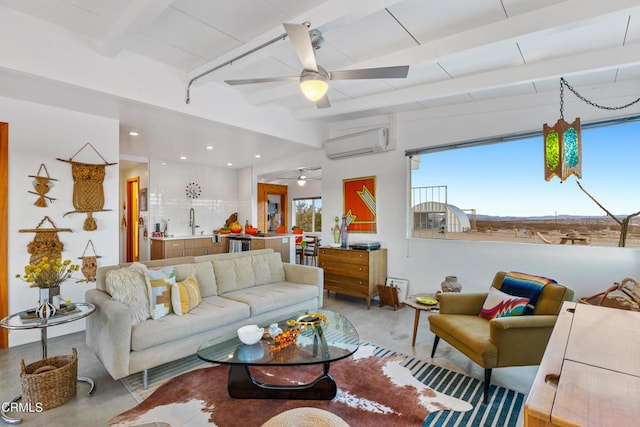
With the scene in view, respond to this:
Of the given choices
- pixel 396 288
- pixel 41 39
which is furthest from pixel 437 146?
pixel 41 39

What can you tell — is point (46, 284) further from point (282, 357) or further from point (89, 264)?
point (282, 357)

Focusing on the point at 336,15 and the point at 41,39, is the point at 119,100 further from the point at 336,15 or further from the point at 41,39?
the point at 336,15

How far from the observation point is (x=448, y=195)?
14.4 ft

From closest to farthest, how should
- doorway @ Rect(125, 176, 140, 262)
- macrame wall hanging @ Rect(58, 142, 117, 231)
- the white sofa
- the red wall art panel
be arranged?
the white sofa, macrame wall hanging @ Rect(58, 142, 117, 231), the red wall art panel, doorway @ Rect(125, 176, 140, 262)

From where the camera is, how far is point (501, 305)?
2631 mm

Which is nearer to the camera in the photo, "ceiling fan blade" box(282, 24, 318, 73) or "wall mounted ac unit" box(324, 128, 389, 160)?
"ceiling fan blade" box(282, 24, 318, 73)

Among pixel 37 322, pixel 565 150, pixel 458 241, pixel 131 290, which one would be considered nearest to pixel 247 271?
pixel 131 290

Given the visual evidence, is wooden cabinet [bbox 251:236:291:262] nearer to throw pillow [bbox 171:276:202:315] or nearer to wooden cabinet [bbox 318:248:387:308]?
wooden cabinet [bbox 318:248:387:308]

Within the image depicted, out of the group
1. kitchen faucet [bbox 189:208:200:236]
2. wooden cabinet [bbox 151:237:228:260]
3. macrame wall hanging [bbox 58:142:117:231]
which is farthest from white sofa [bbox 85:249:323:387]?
kitchen faucet [bbox 189:208:200:236]

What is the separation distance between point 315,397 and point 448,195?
3.28 metres

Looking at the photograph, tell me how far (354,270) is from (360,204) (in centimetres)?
112

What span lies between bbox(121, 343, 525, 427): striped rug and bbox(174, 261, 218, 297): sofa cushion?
690 millimetres

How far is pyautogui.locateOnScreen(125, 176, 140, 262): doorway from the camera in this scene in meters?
7.27

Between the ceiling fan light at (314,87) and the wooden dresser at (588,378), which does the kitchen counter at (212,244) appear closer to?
the ceiling fan light at (314,87)
